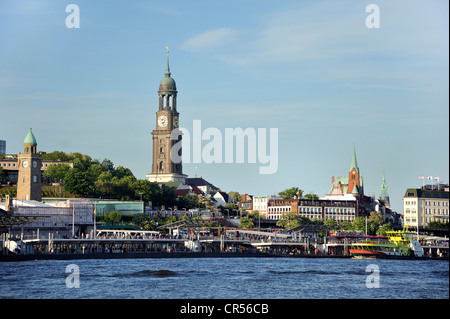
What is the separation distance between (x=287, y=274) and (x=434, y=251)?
74.2m

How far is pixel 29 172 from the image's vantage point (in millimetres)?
158125

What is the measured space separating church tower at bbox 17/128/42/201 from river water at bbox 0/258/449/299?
47.2 meters

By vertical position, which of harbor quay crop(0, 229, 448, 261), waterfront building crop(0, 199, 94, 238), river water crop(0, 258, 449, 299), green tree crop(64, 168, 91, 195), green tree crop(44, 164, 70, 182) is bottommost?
river water crop(0, 258, 449, 299)

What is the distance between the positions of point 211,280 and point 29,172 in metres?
79.3

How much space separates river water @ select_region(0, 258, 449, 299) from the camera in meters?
74.6

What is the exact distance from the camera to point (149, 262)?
113 metres

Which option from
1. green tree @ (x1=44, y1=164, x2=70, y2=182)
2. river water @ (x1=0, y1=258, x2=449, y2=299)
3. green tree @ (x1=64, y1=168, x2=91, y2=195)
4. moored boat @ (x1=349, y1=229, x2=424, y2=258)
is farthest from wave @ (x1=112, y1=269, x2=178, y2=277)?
green tree @ (x1=44, y1=164, x2=70, y2=182)

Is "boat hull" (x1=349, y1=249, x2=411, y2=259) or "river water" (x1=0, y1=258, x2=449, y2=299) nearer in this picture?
"river water" (x1=0, y1=258, x2=449, y2=299)

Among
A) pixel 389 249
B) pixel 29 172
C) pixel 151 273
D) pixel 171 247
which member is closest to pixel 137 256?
pixel 171 247

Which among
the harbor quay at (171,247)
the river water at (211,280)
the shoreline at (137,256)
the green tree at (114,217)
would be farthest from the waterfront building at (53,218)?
the river water at (211,280)

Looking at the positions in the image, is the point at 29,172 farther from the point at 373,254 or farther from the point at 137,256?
the point at 373,254

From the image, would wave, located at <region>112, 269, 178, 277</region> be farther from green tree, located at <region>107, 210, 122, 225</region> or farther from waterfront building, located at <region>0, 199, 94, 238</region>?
green tree, located at <region>107, 210, 122, 225</region>
